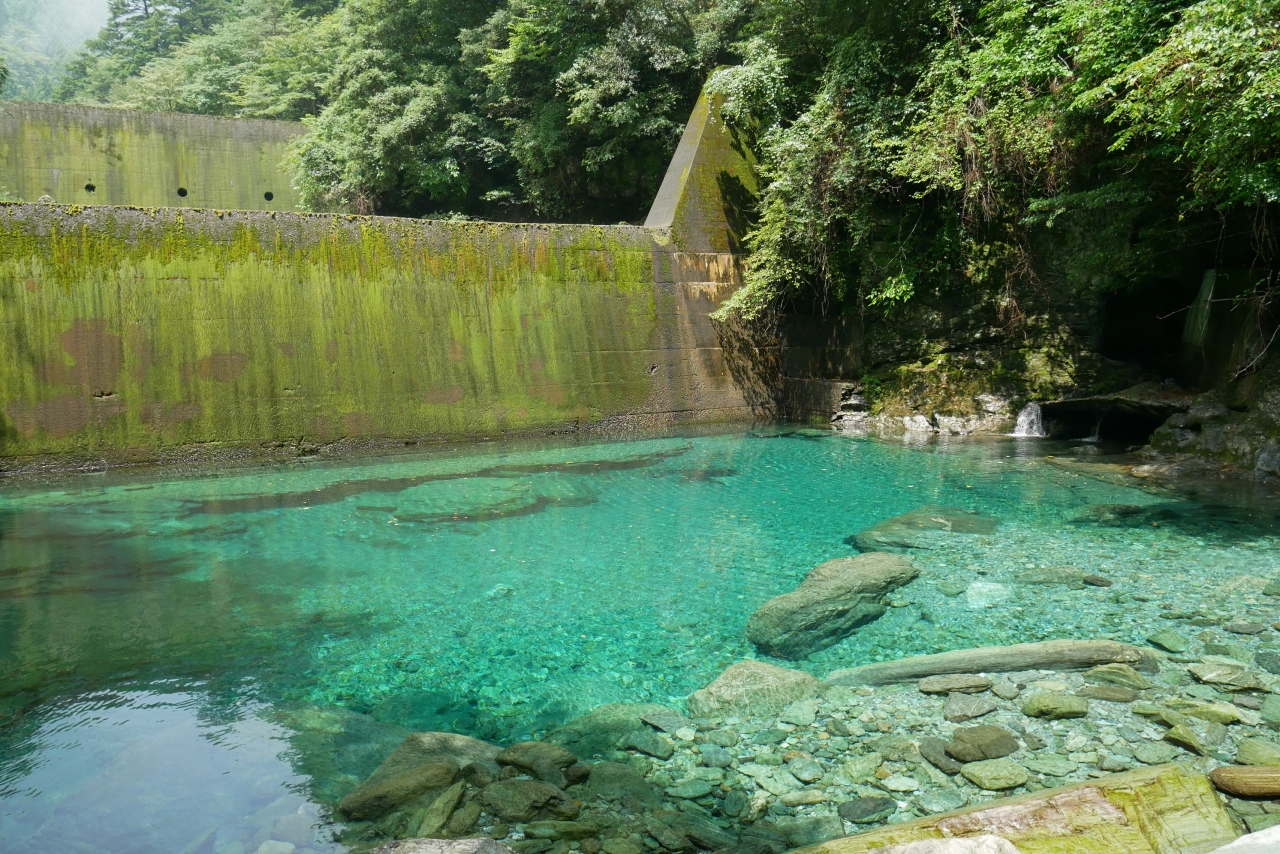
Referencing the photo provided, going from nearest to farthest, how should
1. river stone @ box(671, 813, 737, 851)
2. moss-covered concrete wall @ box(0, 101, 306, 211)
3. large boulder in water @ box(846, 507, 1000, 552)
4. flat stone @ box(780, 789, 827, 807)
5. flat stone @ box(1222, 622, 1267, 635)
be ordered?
1. river stone @ box(671, 813, 737, 851)
2. flat stone @ box(780, 789, 827, 807)
3. flat stone @ box(1222, 622, 1267, 635)
4. large boulder in water @ box(846, 507, 1000, 552)
5. moss-covered concrete wall @ box(0, 101, 306, 211)

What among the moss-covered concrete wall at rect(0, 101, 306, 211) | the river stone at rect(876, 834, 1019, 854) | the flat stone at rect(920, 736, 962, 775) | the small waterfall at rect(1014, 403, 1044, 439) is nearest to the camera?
the river stone at rect(876, 834, 1019, 854)

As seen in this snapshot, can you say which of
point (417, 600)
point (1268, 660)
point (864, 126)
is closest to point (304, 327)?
point (417, 600)

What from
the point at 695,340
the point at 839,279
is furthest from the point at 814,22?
the point at 695,340

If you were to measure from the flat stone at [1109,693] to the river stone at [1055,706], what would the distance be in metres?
0.07

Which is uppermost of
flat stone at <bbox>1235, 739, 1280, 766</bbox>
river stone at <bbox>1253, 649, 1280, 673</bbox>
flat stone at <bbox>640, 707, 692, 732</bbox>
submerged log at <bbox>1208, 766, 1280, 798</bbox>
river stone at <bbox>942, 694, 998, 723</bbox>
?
submerged log at <bbox>1208, 766, 1280, 798</bbox>

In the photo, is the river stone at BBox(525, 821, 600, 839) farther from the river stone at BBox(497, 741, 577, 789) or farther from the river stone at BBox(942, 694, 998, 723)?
the river stone at BBox(942, 694, 998, 723)

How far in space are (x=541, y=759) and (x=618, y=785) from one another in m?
0.31

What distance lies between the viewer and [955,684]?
3.55 meters

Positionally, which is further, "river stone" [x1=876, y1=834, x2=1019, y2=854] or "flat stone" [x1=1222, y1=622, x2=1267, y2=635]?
"flat stone" [x1=1222, y1=622, x2=1267, y2=635]

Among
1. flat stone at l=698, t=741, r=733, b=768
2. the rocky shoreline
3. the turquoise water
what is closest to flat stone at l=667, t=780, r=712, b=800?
the rocky shoreline

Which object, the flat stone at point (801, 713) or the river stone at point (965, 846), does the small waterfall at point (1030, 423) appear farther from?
the river stone at point (965, 846)

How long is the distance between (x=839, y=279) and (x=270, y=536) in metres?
8.31

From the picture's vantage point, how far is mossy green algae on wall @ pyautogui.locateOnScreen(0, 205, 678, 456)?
8.68 metres

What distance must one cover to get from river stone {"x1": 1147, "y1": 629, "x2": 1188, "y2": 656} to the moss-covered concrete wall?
19321 millimetres
